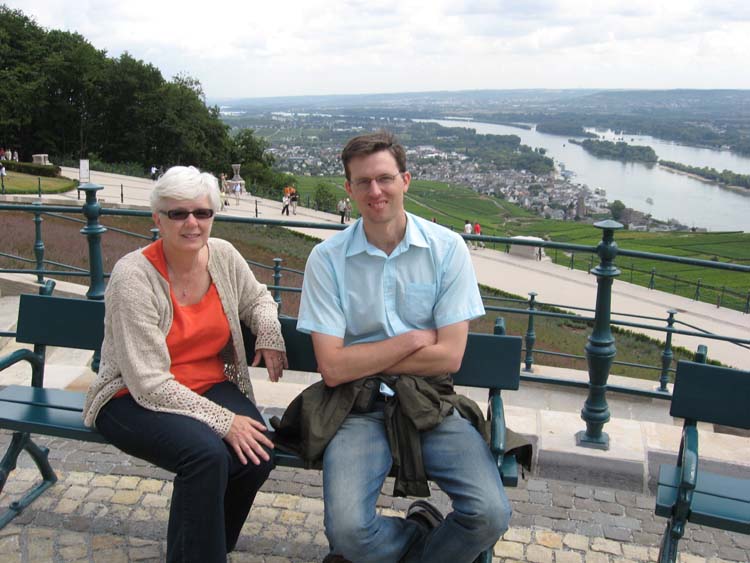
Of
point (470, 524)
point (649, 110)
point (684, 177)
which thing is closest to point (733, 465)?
point (470, 524)

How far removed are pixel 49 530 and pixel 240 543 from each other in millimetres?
886

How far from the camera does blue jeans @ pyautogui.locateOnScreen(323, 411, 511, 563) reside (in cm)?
271

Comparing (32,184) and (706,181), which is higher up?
(32,184)

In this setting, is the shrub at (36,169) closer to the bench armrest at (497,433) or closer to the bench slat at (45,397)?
the bench slat at (45,397)

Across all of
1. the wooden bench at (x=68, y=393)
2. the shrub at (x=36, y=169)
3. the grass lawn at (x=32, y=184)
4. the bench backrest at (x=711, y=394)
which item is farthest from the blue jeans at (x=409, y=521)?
the shrub at (x=36, y=169)

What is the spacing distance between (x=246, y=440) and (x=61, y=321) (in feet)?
4.32

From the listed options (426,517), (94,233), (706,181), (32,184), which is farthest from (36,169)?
(706,181)

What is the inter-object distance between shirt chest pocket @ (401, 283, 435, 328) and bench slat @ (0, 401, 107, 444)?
1.37 m

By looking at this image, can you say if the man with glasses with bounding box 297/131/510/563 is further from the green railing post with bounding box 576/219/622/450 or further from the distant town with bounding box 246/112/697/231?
the distant town with bounding box 246/112/697/231

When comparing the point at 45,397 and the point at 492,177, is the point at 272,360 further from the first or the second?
the point at 492,177

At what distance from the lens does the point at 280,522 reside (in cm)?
364

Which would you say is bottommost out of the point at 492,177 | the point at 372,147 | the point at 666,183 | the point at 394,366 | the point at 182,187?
the point at 666,183

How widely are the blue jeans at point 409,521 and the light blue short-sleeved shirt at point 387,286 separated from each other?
40 centimetres

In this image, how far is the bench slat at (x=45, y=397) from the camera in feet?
11.4
